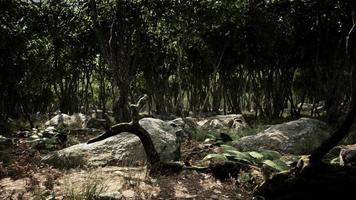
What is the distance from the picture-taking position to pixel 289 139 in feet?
42.7

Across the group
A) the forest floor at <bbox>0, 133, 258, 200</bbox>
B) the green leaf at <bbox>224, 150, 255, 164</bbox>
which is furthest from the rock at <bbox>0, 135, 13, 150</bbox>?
the green leaf at <bbox>224, 150, 255, 164</bbox>

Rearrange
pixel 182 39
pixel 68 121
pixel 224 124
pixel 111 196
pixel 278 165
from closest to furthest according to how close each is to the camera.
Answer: pixel 111 196
pixel 278 165
pixel 224 124
pixel 68 121
pixel 182 39

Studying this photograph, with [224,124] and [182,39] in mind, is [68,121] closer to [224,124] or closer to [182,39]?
[182,39]

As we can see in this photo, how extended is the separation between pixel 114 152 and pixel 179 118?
32.4 feet

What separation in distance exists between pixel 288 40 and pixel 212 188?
19122 millimetres

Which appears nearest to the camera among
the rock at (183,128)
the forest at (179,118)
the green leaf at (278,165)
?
the forest at (179,118)

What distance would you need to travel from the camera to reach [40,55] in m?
29.2

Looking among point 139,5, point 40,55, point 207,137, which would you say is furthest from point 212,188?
point 40,55

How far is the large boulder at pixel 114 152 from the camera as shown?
9586 millimetres

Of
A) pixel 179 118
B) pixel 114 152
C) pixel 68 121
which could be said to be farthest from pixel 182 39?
pixel 114 152

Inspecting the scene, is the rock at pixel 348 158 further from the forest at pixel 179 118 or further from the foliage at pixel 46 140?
the foliage at pixel 46 140

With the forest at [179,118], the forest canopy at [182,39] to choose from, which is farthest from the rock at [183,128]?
the forest canopy at [182,39]

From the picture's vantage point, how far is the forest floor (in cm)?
721

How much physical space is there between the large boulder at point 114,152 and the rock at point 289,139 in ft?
10.9
